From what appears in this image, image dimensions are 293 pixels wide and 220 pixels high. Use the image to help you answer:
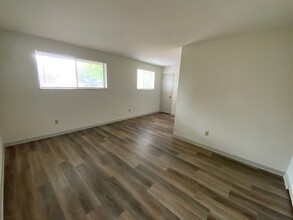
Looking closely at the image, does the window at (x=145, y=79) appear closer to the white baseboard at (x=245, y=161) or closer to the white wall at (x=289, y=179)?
the white baseboard at (x=245, y=161)

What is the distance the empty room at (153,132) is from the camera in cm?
158

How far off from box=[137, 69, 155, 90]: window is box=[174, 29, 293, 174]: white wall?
2664 millimetres

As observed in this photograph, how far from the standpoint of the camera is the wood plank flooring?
1.48 m

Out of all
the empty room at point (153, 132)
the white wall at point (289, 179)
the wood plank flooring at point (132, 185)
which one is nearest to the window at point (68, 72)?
the empty room at point (153, 132)

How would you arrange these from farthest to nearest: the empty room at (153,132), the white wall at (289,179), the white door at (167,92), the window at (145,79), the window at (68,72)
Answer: the white door at (167,92) < the window at (145,79) < the window at (68,72) < the white wall at (289,179) < the empty room at (153,132)

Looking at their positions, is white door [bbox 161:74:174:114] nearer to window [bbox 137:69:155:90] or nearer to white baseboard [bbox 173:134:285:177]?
window [bbox 137:69:155:90]

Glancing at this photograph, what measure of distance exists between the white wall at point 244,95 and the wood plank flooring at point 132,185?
1.32ft

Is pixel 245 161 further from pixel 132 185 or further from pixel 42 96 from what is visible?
pixel 42 96

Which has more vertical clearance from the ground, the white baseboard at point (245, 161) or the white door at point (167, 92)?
the white door at point (167, 92)

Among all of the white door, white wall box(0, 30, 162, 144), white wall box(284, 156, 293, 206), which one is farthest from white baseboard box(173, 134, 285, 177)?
the white door

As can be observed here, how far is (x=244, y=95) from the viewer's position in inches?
96.3

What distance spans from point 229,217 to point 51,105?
13.1 ft

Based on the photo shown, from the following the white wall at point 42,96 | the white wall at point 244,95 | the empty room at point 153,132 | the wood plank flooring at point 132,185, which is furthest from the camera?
the white wall at point 42,96

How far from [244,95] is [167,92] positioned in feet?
13.6
